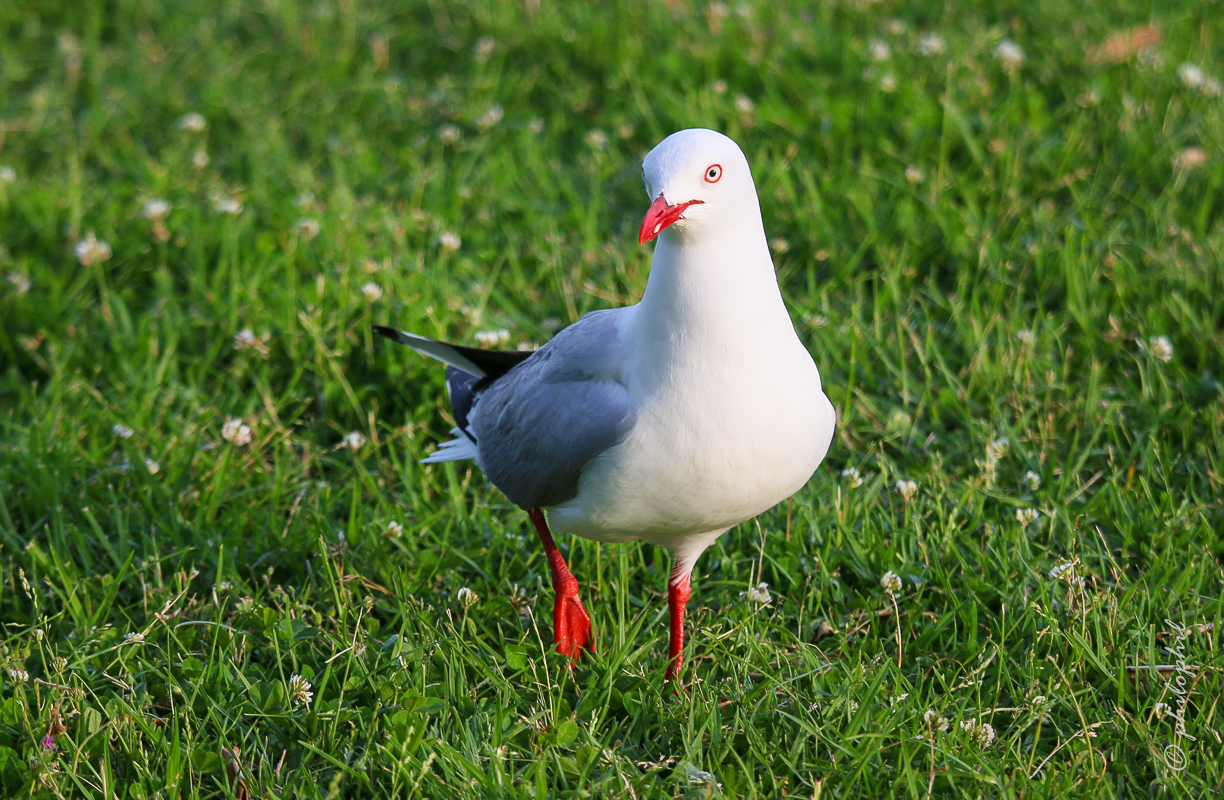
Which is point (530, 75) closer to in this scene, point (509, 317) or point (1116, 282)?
point (509, 317)

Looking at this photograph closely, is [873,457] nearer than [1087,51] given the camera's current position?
Yes

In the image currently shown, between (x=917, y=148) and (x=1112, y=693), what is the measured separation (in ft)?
10.4

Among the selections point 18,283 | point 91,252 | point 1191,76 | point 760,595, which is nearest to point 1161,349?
point 760,595

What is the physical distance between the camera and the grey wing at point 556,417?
118 inches

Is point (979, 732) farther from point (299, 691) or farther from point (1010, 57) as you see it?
point (1010, 57)

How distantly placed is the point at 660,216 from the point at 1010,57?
417 cm

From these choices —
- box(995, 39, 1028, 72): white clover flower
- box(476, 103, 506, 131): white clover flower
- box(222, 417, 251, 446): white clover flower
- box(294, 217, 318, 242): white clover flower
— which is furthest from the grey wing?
box(995, 39, 1028, 72): white clover flower

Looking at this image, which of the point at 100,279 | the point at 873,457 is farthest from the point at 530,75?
the point at 873,457

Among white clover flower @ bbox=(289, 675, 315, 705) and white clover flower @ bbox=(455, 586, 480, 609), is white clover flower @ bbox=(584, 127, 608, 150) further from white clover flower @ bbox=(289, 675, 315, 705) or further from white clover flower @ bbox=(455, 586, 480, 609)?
white clover flower @ bbox=(289, 675, 315, 705)

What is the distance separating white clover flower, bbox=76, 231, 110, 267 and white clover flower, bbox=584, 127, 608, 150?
238cm

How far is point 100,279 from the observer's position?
16.1ft

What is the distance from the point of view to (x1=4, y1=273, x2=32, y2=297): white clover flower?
16.1ft

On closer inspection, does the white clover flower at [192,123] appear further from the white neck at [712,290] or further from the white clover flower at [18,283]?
the white neck at [712,290]

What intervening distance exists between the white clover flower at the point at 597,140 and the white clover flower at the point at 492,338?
1625 mm
